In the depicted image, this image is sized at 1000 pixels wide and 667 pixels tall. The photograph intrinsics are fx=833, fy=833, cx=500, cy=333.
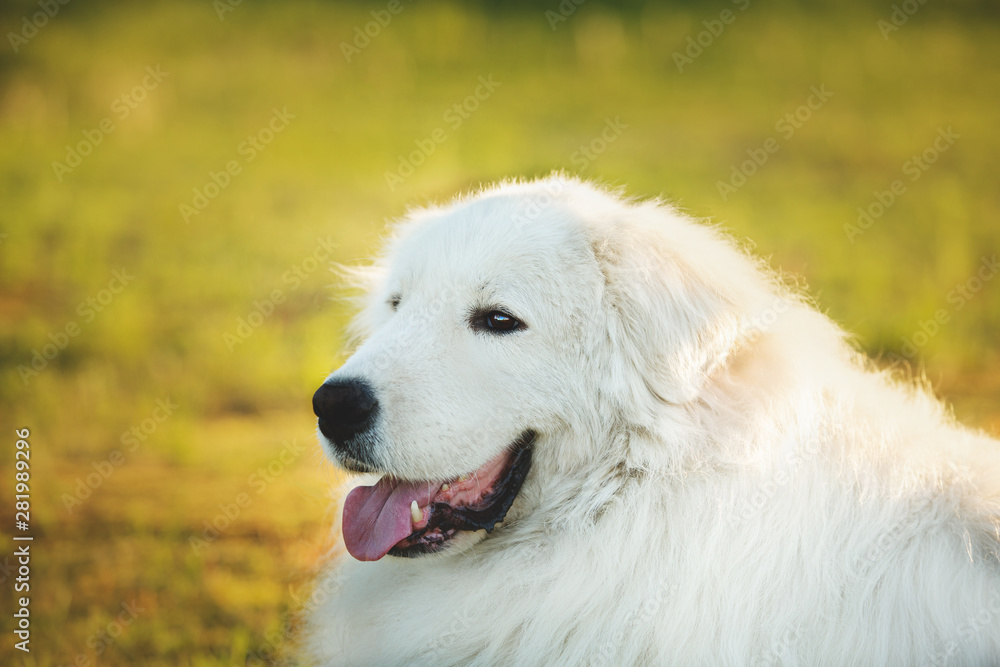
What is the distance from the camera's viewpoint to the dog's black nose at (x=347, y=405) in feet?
9.36

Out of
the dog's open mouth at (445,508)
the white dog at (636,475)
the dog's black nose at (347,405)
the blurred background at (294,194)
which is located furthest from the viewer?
the blurred background at (294,194)

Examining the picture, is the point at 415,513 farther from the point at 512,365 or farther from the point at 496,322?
the point at 496,322

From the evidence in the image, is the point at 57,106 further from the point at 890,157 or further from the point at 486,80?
the point at 890,157

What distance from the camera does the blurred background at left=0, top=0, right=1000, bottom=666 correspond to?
4.83 metres

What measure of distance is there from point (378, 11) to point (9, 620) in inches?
617

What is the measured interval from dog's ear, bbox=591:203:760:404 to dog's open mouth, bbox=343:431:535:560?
504 millimetres

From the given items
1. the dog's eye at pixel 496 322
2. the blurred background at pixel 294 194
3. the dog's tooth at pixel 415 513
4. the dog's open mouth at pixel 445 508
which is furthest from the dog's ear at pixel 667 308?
the dog's tooth at pixel 415 513

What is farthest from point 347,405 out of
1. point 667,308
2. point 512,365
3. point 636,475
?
point 667,308

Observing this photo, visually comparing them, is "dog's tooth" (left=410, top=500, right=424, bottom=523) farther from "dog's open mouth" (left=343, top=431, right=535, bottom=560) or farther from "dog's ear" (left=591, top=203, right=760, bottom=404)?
"dog's ear" (left=591, top=203, right=760, bottom=404)

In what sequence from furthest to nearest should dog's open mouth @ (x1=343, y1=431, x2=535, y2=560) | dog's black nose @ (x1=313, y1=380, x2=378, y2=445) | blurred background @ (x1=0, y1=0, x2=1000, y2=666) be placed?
blurred background @ (x1=0, y1=0, x2=1000, y2=666)
dog's open mouth @ (x1=343, y1=431, x2=535, y2=560)
dog's black nose @ (x1=313, y1=380, x2=378, y2=445)

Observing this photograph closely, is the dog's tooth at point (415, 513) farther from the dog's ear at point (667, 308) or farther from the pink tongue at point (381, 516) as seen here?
the dog's ear at point (667, 308)

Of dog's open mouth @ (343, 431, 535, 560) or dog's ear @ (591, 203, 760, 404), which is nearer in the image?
dog's ear @ (591, 203, 760, 404)

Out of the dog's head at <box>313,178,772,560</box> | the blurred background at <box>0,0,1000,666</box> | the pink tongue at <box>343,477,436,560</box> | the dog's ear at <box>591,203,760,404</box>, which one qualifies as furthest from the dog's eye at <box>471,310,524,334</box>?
the blurred background at <box>0,0,1000,666</box>

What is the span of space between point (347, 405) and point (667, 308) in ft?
3.80
